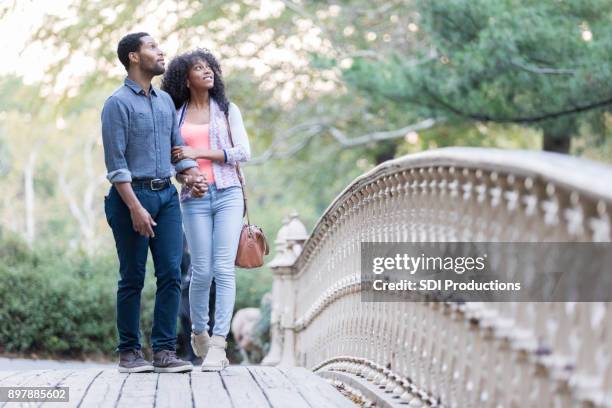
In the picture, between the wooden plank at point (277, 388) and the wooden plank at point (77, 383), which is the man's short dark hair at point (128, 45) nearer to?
the wooden plank at point (77, 383)

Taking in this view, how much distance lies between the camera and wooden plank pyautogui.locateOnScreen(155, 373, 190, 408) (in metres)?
5.74

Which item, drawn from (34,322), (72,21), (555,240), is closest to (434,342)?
(555,240)

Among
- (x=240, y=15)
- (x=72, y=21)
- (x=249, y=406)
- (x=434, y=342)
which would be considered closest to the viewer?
(x=434, y=342)

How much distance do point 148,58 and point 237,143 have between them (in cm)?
83

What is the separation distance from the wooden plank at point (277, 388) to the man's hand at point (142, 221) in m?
→ 1.13

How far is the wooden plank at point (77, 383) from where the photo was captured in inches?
228

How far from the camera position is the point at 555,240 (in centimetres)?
364

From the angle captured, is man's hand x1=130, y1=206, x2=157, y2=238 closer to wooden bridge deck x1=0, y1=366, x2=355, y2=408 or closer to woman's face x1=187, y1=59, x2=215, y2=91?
Answer: wooden bridge deck x1=0, y1=366, x2=355, y2=408

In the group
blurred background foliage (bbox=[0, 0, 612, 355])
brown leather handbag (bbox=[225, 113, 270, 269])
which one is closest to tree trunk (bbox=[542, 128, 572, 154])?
blurred background foliage (bbox=[0, 0, 612, 355])

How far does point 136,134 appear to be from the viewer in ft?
22.1

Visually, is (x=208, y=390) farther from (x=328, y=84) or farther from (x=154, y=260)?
(x=328, y=84)

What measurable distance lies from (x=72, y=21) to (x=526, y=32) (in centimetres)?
1104

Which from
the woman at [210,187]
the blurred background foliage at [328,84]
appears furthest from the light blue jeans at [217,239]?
the blurred background foliage at [328,84]

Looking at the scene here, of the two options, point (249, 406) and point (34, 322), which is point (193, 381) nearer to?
point (249, 406)
